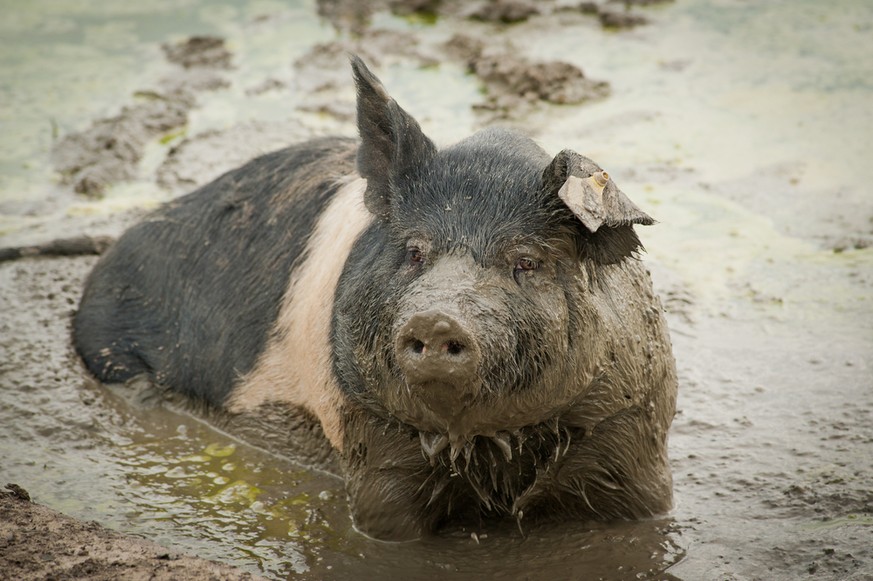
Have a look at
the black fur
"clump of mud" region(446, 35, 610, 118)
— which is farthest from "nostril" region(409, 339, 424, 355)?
"clump of mud" region(446, 35, 610, 118)

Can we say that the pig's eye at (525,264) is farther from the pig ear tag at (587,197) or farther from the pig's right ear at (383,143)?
the pig's right ear at (383,143)

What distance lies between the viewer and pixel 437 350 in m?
3.74

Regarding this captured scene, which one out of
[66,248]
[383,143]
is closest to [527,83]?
[66,248]

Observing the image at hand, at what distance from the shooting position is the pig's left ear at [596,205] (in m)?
3.90

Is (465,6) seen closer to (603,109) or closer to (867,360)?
(603,109)

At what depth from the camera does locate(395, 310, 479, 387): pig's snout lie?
3.71 metres

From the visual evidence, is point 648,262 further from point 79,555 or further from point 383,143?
point 79,555

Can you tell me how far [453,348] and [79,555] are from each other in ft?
5.14

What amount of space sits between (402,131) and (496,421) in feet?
3.78

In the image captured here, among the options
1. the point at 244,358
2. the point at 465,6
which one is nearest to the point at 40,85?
the point at 465,6

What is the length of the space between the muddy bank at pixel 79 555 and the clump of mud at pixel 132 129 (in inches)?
177

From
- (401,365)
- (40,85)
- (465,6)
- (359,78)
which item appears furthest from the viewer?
(465,6)

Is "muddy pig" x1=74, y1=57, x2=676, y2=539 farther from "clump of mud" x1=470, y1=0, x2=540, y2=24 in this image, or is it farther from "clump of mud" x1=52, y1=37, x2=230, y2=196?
"clump of mud" x1=470, y1=0, x2=540, y2=24

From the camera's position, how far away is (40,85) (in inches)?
416
